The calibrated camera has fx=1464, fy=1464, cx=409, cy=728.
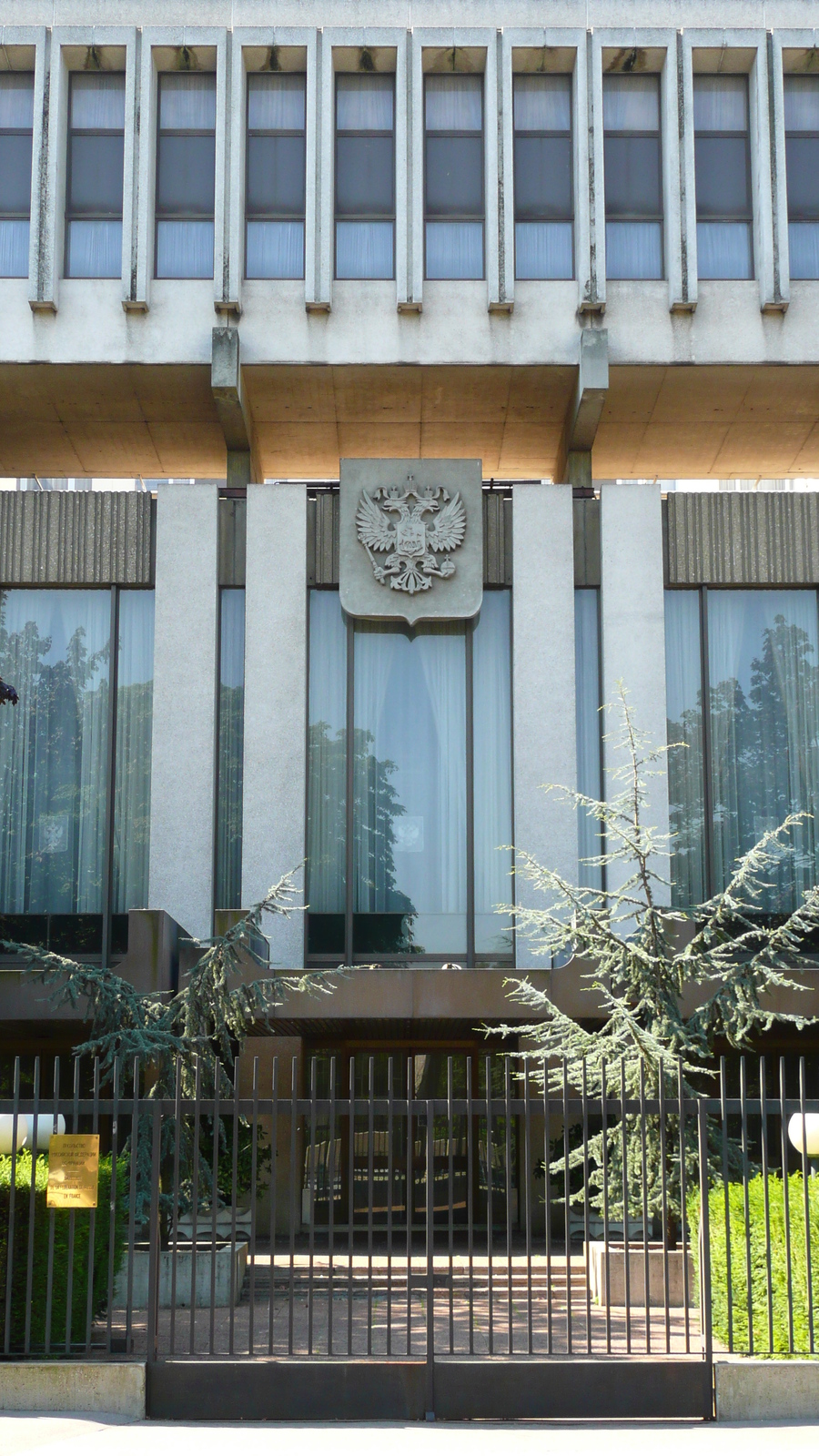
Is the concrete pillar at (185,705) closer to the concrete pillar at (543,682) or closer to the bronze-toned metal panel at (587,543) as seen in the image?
the concrete pillar at (543,682)

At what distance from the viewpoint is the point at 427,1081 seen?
21.1m

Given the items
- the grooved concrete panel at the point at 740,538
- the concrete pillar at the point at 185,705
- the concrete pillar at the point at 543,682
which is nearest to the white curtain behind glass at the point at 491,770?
the concrete pillar at the point at 543,682

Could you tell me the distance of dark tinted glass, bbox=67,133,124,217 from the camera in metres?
22.4

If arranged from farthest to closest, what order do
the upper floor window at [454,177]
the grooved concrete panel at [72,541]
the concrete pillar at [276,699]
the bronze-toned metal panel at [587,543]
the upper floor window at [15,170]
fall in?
the upper floor window at [454,177], the upper floor window at [15,170], the bronze-toned metal panel at [587,543], the grooved concrete panel at [72,541], the concrete pillar at [276,699]

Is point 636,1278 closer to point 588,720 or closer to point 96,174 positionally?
point 588,720

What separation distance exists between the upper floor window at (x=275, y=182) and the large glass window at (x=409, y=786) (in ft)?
17.4

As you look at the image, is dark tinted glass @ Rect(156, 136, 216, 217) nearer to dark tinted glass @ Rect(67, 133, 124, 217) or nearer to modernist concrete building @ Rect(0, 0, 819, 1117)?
modernist concrete building @ Rect(0, 0, 819, 1117)

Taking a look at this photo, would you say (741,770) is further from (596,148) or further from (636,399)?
(596,148)

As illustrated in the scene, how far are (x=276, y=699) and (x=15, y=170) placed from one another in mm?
9271

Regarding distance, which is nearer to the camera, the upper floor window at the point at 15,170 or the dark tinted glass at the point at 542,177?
the upper floor window at the point at 15,170

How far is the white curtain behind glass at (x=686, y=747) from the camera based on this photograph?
20.9m

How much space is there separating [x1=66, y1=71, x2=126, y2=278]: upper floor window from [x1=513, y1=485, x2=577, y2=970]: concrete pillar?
24.1 ft

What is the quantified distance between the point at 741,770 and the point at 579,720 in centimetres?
247

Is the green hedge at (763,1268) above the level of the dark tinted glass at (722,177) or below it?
below
